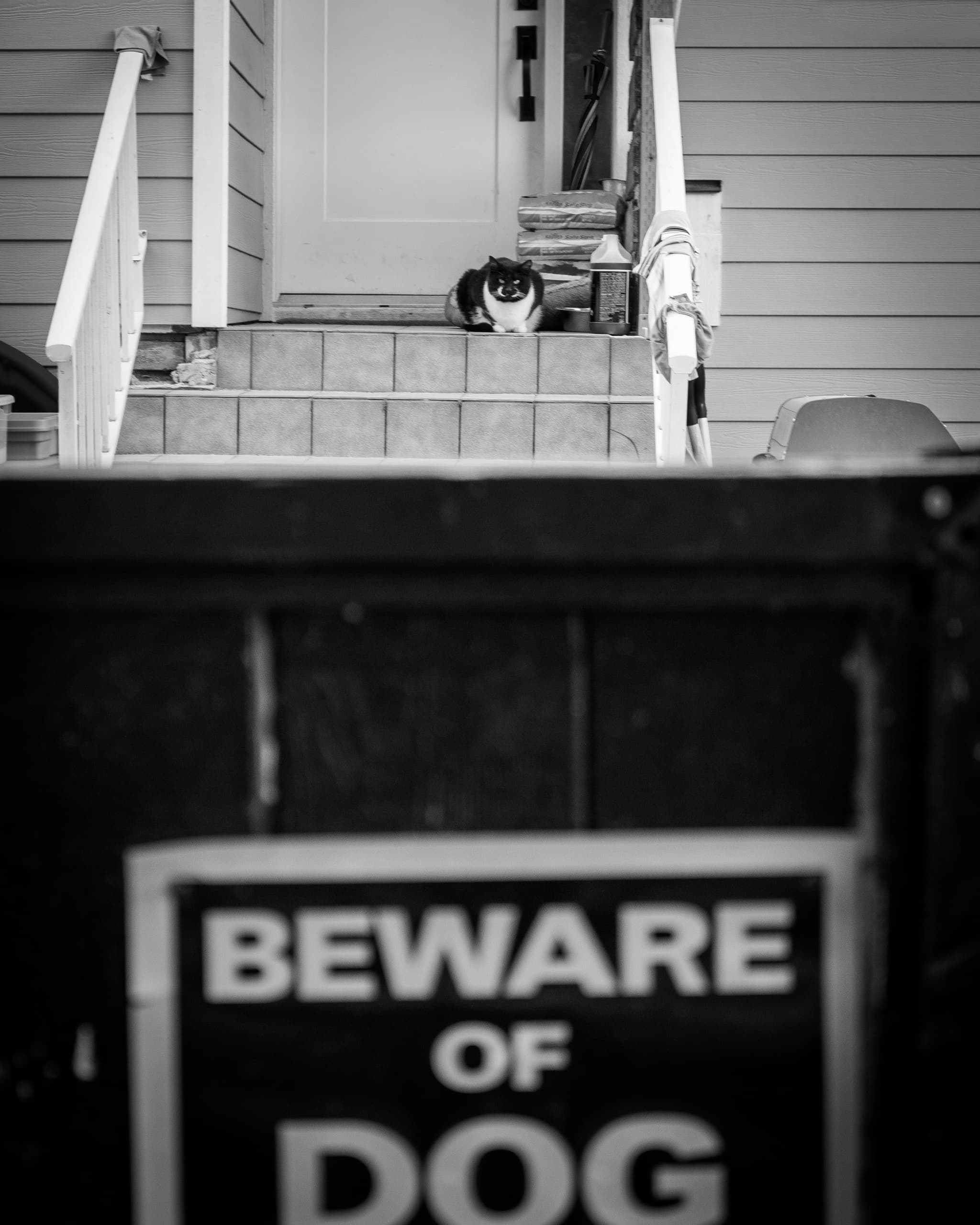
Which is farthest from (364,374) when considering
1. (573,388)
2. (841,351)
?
(841,351)

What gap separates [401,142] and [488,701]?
4464mm

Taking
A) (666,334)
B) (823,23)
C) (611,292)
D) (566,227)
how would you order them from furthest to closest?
(566,227), (823,23), (611,292), (666,334)

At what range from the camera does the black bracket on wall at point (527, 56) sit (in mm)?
4699

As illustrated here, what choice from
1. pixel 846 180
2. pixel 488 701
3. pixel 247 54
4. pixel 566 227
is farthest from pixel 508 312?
pixel 488 701

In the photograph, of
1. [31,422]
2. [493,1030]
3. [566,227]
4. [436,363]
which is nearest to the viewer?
[493,1030]

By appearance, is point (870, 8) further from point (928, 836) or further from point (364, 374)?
point (928, 836)

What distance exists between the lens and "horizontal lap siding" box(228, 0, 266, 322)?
13.1ft

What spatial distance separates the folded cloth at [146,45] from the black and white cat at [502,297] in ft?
3.71

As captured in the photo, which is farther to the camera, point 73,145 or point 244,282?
point 244,282

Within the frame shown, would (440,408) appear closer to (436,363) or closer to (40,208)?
(436,363)

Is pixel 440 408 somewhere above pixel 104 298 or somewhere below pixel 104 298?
below

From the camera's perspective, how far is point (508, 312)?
3.88 metres

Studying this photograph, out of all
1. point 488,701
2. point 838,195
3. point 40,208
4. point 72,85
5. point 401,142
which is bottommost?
point 488,701


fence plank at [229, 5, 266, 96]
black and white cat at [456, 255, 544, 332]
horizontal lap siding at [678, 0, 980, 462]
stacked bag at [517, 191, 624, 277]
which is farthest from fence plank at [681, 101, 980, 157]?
fence plank at [229, 5, 266, 96]
